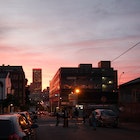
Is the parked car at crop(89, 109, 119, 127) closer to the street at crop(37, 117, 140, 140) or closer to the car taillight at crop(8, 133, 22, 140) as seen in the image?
the street at crop(37, 117, 140, 140)

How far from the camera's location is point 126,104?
55.0 meters

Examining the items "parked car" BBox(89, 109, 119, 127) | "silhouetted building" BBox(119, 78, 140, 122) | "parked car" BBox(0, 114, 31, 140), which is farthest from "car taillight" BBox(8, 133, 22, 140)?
"silhouetted building" BBox(119, 78, 140, 122)

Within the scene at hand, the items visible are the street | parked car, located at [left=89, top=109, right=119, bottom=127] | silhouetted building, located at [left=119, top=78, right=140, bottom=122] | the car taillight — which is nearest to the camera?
the car taillight

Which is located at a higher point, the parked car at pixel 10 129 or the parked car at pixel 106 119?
the parked car at pixel 10 129

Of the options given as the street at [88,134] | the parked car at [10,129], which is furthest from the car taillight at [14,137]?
the street at [88,134]

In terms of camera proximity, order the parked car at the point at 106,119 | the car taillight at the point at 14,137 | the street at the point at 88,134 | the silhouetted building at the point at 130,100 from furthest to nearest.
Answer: the silhouetted building at the point at 130,100 → the parked car at the point at 106,119 → the street at the point at 88,134 → the car taillight at the point at 14,137

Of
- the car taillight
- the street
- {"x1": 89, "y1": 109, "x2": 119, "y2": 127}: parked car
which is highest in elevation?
the car taillight

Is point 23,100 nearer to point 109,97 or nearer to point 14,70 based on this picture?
point 14,70

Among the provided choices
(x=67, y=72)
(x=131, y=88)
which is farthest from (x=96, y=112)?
(x=67, y=72)

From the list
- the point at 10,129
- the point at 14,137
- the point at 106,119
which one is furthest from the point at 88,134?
the point at 14,137

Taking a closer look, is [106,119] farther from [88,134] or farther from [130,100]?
[88,134]

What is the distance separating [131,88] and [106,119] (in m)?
11.2

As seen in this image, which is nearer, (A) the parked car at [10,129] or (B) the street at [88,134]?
(A) the parked car at [10,129]

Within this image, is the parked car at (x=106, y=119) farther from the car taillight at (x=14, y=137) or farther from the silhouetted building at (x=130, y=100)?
the car taillight at (x=14, y=137)
